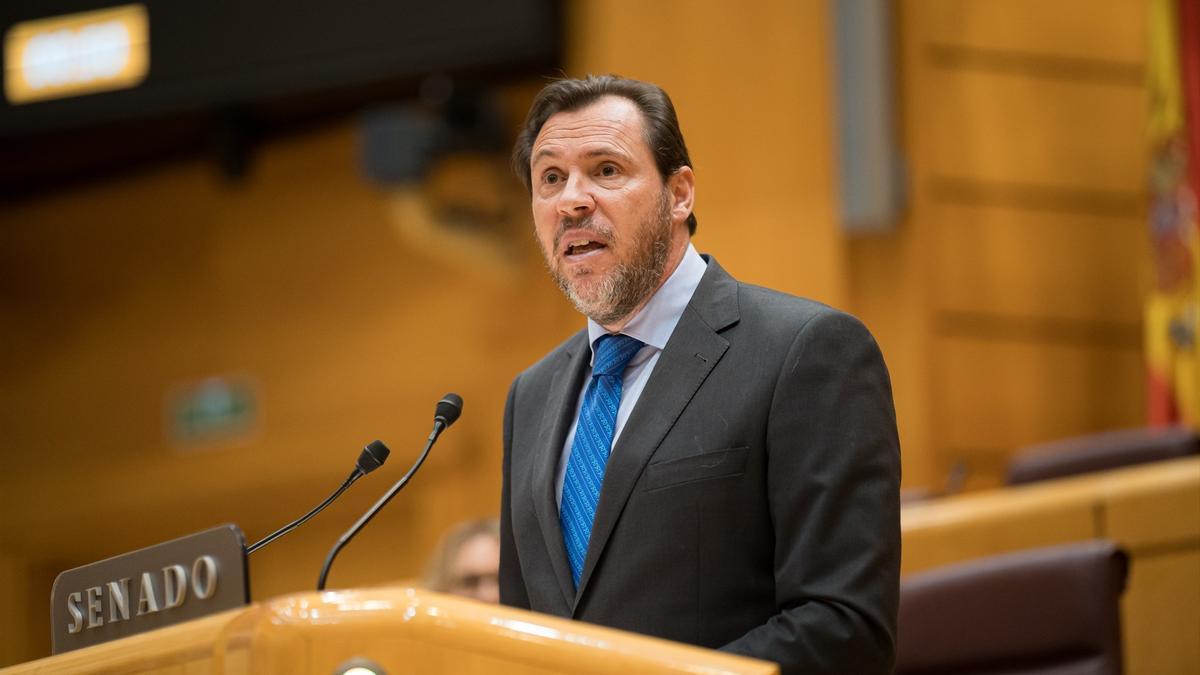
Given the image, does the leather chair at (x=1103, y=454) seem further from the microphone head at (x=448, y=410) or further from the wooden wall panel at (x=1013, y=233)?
the microphone head at (x=448, y=410)

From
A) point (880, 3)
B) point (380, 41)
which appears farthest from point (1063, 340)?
point (380, 41)

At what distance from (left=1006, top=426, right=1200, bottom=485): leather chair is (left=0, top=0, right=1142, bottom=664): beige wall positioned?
844 millimetres

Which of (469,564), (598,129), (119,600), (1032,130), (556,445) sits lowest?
(469,564)

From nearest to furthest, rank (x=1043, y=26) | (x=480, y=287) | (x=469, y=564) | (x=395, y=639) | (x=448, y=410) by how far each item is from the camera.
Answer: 1. (x=395, y=639)
2. (x=448, y=410)
3. (x=469, y=564)
4. (x=1043, y=26)
5. (x=480, y=287)

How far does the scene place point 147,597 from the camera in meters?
1.69

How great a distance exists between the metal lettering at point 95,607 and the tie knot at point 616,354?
0.60m

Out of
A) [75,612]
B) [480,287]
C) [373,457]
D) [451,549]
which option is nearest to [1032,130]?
[480,287]

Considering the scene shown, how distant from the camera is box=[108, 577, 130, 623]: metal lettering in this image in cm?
172

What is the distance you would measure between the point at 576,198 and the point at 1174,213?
113 inches

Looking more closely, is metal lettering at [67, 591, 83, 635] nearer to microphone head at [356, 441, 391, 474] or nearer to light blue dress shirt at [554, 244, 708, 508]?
microphone head at [356, 441, 391, 474]

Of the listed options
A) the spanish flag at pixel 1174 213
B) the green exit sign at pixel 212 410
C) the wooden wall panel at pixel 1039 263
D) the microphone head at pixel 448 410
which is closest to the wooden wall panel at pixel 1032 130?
the wooden wall panel at pixel 1039 263

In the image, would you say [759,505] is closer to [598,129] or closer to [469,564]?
[598,129]

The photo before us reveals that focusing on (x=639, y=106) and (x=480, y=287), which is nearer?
(x=639, y=106)

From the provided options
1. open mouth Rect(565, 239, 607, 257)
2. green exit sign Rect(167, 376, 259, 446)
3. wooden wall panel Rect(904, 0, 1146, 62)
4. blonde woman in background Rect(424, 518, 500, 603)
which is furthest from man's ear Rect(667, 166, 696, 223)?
green exit sign Rect(167, 376, 259, 446)
